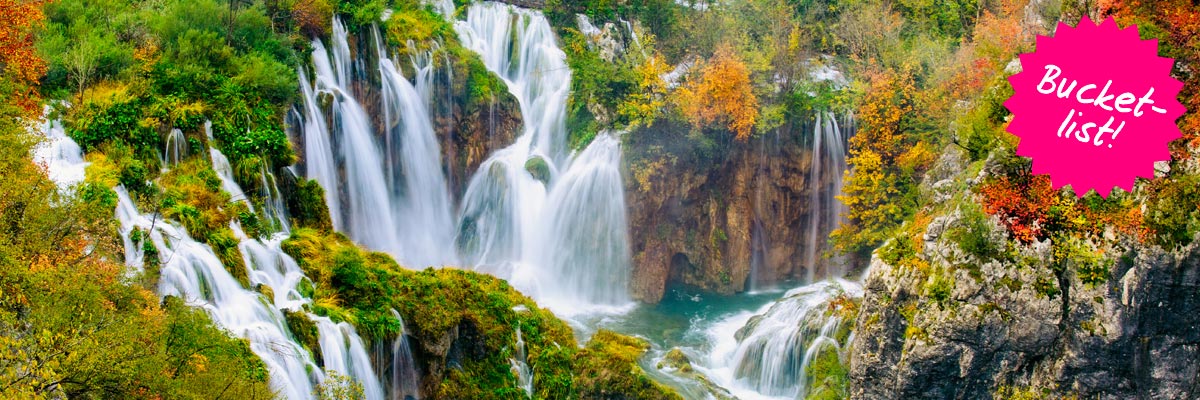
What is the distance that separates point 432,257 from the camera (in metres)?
28.2

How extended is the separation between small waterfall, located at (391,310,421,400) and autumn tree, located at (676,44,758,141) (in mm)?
15356

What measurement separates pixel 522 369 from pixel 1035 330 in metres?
10.2

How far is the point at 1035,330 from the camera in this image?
54.4 ft

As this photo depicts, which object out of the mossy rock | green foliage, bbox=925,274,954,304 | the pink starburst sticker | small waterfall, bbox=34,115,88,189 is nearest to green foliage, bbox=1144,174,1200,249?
the pink starburst sticker

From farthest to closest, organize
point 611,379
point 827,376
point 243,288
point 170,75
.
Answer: point 827,376, point 170,75, point 611,379, point 243,288

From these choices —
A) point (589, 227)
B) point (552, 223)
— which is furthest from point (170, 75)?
point (589, 227)

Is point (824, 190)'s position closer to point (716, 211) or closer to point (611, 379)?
point (716, 211)

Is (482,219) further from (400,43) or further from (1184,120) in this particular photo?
(1184,120)

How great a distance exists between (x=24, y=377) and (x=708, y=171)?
2403 centimetres

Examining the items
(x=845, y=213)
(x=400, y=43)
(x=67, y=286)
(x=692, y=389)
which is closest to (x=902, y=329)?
(x=692, y=389)

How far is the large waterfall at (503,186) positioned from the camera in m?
25.9

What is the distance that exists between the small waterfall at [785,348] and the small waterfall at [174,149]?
13.9m

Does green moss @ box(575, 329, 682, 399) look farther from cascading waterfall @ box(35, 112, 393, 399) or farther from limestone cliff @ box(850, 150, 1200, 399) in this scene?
cascading waterfall @ box(35, 112, 393, 399)

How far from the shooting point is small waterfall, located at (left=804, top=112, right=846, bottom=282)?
2972 cm
